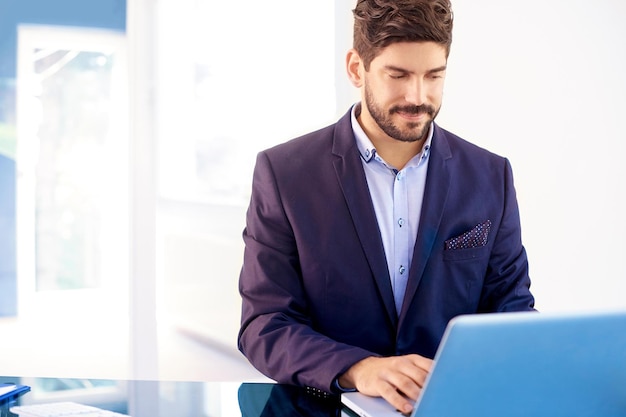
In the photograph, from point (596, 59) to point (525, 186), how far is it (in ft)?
2.13

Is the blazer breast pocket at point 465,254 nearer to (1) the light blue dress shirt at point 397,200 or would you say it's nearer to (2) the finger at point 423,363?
(1) the light blue dress shirt at point 397,200

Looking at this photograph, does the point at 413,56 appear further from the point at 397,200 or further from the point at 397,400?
the point at 397,400

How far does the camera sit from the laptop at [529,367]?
115 cm

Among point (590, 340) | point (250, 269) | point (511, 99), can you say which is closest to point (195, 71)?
point (511, 99)

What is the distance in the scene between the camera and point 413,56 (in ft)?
6.25

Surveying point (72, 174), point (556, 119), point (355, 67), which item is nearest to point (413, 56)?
point (355, 67)

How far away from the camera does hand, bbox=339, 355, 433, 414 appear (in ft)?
4.76

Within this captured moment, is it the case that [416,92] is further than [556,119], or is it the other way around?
[556,119]

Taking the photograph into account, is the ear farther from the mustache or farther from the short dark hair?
the mustache

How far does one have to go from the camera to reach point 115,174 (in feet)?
21.4

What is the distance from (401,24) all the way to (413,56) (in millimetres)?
76

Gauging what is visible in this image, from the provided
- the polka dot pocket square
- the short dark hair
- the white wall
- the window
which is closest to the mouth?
the short dark hair

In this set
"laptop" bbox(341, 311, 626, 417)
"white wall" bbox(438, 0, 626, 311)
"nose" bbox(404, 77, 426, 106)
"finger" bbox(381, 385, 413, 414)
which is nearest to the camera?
"laptop" bbox(341, 311, 626, 417)

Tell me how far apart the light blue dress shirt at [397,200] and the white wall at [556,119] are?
1733 millimetres
